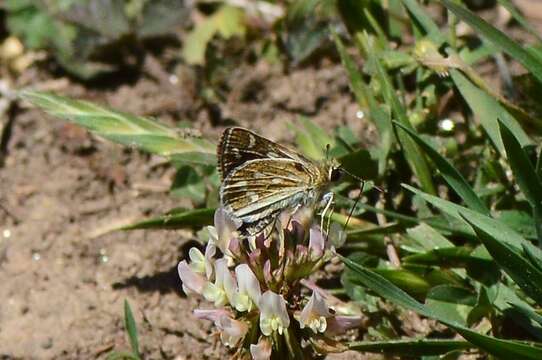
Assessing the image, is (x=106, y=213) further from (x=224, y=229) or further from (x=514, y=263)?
(x=514, y=263)

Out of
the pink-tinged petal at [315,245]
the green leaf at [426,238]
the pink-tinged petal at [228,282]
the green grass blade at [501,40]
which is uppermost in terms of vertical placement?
the green grass blade at [501,40]

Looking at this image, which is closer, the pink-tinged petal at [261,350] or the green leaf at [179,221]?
the pink-tinged petal at [261,350]

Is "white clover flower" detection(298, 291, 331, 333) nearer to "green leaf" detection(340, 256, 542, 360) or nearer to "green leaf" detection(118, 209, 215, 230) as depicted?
"green leaf" detection(340, 256, 542, 360)

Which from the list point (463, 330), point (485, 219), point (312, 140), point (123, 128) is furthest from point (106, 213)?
point (463, 330)

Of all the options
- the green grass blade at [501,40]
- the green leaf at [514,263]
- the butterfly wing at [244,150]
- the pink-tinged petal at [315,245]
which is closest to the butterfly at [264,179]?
the butterfly wing at [244,150]

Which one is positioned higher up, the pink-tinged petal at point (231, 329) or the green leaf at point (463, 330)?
the green leaf at point (463, 330)

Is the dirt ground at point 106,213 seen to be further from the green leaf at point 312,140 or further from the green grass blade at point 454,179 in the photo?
the green grass blade at point 454,179
